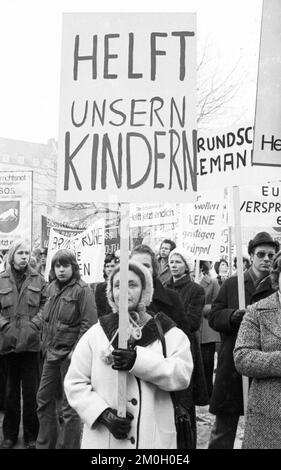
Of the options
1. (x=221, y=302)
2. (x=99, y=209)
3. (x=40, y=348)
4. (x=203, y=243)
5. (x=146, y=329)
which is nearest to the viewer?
(x=146, y=329)

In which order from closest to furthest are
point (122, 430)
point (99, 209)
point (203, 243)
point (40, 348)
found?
point (122, 430) < point (40, 348) < point (203, 243) < point (99, 209)

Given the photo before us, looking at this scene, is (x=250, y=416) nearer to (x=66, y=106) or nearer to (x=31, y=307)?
(x=66, y=106)

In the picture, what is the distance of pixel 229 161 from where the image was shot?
5.64 metres

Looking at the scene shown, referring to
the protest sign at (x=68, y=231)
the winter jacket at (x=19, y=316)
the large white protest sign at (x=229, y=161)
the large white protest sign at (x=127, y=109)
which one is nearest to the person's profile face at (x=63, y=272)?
the winter jacket at (x=19, y=316)

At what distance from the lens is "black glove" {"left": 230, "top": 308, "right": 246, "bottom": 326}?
16.0 ft

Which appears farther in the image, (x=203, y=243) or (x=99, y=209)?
(x=99, y=209)

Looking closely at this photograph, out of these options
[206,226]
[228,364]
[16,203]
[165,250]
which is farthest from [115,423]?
[16,203]

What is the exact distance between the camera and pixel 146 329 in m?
3.61

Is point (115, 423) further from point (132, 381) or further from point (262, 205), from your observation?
point (262, 205)

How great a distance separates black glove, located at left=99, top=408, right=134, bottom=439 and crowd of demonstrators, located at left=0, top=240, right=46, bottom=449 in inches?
113

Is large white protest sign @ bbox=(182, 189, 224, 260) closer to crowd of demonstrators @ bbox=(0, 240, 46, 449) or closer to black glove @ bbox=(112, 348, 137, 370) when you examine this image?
crowd of demonstrators @ bbox=(0, 240, 46, 449)

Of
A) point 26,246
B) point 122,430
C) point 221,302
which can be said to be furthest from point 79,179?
point 26,246

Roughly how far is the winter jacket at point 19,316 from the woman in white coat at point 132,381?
2.68 m

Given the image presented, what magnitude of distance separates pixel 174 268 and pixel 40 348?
1413 mm
